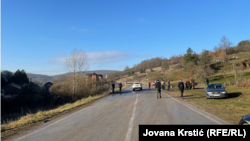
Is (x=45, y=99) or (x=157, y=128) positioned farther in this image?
(x=45, y=99)

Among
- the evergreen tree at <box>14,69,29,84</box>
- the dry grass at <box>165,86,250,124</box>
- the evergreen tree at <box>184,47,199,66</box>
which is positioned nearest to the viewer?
the dry grass at <box>165,86,250,124</box>

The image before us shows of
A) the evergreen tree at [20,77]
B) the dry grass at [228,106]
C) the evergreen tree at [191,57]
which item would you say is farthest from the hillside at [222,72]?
the evergreen tree at [20,77]

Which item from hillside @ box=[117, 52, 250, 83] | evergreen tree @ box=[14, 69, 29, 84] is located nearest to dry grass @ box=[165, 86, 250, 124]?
hillside @ box=[117, 52, 250, 83]

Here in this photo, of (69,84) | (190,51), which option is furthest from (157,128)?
(190,51)

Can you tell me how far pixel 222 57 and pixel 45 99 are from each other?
72.5 metres

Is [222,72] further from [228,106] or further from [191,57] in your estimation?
[228,106]

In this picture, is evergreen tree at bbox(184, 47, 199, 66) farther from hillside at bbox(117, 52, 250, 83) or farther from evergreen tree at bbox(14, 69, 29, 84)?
evergreen tree at bbox(14, 69, 29, 84)

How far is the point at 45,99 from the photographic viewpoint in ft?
137

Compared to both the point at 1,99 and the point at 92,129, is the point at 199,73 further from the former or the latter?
the point at 1,99

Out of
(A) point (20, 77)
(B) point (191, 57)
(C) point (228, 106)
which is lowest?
(C) point (228, 106)

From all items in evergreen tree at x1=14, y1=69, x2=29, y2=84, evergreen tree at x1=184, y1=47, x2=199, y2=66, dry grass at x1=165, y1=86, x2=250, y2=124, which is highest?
evergreen tree at x1=184, y1=47, x2=199, y2=66

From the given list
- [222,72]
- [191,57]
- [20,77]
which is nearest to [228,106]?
[222,72]

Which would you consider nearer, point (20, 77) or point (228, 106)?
point (228, 106)

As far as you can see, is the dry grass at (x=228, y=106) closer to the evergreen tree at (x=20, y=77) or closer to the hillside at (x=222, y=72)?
the hillside at (x=222, y=72)
